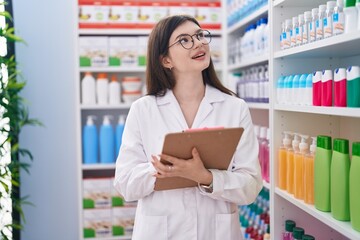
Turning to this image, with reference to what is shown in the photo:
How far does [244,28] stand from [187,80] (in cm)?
172

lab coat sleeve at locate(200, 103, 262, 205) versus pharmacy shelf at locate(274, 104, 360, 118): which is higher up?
pharmacy shelf at locate(274, 104, 360, 118)

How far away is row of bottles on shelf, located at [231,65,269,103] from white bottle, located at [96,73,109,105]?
105 centimetres

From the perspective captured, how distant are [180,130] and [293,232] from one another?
85 centimetres

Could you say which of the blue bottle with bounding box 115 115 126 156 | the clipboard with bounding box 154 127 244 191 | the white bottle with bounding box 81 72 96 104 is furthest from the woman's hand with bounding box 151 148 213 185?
the white bottle with bounding box 81 72 96 104

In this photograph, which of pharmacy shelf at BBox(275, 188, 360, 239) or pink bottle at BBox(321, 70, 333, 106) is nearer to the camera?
pharmacy shelf at BBox(275, 188, 360, 239)

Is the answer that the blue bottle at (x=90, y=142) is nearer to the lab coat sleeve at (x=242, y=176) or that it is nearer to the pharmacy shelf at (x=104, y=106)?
the pharmacy shelf at (x=104, y=106)

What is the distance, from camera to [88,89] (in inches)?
140

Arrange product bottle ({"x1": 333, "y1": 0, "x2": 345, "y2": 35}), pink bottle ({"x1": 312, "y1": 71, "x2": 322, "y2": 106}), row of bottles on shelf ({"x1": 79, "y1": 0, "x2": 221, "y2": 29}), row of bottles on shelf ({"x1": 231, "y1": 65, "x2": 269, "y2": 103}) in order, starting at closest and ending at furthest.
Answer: product bottle ({"x1": 333, "y1": 0, "x2": 345, "y2": 35}), pink bottle ({"x1": 312, "y1": 71, "x2": 322, "y2": 106}), row of bottles on shelf ({"x1": 231, "y1": 65, "x2": 269, "y2": 103}), row of bottles on shelf ({"x1": 79, "y1": 0, "x2": 221, "y2": 29})

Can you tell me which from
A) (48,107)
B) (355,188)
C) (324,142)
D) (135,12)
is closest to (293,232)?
(324,142)

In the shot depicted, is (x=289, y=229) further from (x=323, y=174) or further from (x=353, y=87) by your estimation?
(x=353, y=87)

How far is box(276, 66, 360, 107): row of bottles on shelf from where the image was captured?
163 cm

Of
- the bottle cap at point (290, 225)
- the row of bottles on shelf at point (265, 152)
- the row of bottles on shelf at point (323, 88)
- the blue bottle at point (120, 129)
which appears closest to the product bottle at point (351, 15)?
the row of bottles on shelf at point (323, 88)

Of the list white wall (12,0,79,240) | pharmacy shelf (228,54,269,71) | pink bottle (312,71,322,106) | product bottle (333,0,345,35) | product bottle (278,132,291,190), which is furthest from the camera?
white wall (12,0,79,240)

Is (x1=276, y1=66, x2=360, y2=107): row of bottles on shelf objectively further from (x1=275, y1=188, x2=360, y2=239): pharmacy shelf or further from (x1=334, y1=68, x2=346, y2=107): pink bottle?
A: (x1=275, y1=188, x2=360, y2=239): pharmacy shelf
